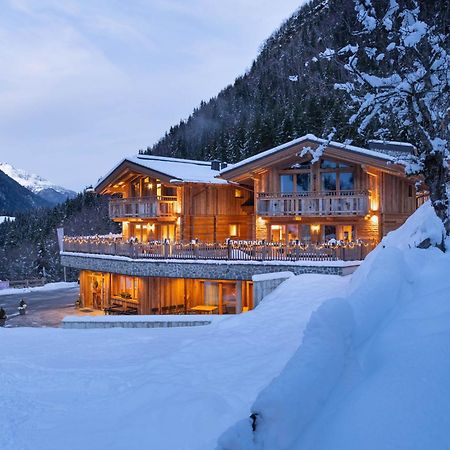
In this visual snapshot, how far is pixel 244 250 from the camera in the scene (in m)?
21.2

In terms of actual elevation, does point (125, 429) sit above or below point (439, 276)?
below

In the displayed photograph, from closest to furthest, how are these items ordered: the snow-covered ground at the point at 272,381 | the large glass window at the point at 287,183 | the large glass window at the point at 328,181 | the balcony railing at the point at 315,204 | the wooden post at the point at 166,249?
the snow-covered ground at the point at 272,381, the balcony railing at the point at 315,204, the wooden post at the point at 166,249, the large glass window at the point at 328,181, the large glass window at the point at 287,183

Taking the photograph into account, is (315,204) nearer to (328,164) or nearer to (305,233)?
(305,233)

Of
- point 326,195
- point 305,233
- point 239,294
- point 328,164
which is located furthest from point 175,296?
point 328,164

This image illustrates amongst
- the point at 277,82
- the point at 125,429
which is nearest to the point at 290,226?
the point at 125,429

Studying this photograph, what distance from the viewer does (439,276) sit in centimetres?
664

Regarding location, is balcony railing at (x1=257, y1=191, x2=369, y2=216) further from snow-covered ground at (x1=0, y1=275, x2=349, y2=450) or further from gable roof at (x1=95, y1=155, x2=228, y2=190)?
snow-covered ground at (x1=0, y1=275, x2=349, y2=450)

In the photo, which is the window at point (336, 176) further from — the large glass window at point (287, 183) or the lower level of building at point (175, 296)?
the lower level of building at point (175, 296)

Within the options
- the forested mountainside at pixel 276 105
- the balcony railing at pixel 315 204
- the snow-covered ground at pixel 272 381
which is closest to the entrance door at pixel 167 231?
the balcony railing at pixel 315 204

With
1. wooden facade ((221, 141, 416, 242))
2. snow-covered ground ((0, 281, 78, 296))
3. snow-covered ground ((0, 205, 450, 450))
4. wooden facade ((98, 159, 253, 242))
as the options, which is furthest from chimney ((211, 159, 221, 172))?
snow-covered ground ((0, 205, 450, 450))

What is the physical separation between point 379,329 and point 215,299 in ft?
59.7

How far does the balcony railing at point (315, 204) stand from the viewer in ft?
72.7

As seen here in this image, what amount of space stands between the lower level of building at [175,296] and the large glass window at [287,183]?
607 centimetres

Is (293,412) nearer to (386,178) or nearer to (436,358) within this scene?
(436,358)
